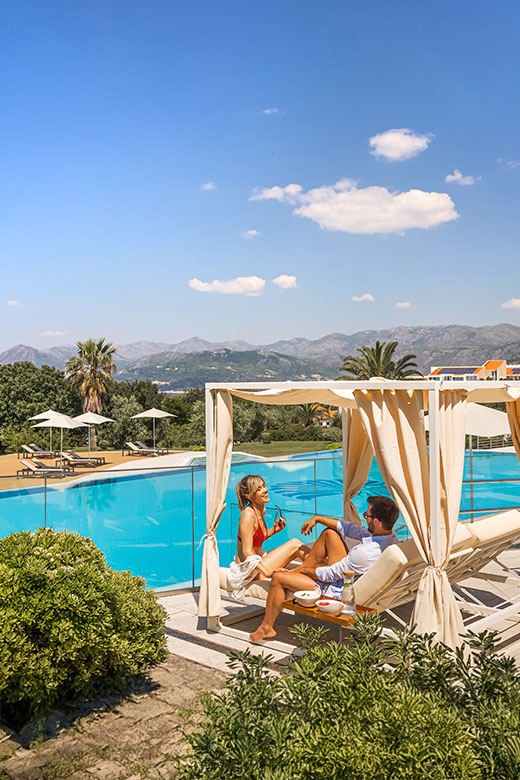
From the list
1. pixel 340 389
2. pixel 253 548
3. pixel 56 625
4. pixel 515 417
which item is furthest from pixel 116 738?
pixel 515 417

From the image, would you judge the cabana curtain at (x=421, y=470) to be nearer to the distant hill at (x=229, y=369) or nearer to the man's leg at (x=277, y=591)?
the man's leg at (x=277, y=591)

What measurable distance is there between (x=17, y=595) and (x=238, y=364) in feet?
491

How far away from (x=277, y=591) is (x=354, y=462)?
6.80 feet

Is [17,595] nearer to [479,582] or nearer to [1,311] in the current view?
[479,582]

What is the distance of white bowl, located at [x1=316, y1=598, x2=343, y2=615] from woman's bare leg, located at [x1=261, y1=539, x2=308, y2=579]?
2.47ft

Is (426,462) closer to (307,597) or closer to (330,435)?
(307,597)

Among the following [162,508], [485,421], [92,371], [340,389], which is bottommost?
[162,508]

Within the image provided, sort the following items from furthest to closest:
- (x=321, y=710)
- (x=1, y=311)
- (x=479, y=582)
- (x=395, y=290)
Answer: (x=1, y=311) < (x=395, y=290) < (x=479, y=582) < (x=321, y=710)

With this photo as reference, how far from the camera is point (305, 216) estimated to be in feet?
372

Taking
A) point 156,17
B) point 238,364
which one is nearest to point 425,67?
point 156,17

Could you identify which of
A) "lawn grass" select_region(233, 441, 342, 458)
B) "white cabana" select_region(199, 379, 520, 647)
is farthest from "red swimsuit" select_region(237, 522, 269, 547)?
"lawn grass" select_region(233, 441, 342, 458)

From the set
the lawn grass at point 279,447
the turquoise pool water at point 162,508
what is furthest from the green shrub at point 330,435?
the turquoise pool water at point 162,508

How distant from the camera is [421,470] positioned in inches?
176

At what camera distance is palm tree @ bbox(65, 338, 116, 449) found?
2911 cm
